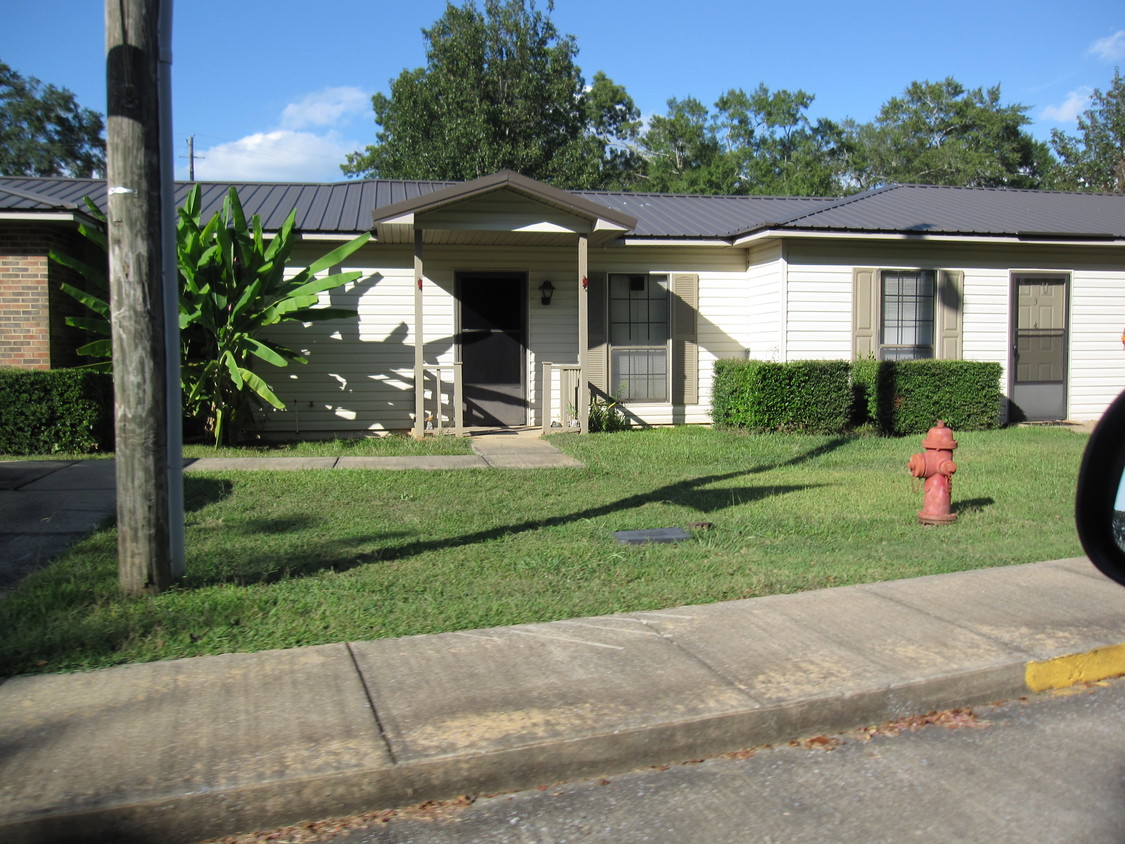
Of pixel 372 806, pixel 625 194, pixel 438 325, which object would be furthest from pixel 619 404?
pixel 372 806

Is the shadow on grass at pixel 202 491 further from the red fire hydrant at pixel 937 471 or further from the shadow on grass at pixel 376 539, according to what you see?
the red fire hydrant at pixel 937 471

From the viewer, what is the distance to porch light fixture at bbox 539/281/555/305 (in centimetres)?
1329

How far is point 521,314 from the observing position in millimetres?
13461

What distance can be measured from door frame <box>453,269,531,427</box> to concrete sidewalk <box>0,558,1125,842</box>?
8.39 metres

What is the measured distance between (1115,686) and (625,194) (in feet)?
44.9

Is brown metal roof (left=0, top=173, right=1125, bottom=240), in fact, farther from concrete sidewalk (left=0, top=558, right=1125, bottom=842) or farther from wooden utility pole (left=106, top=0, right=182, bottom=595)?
concrete sidewalk (left=0, top=558, right=1125, bottom=842)

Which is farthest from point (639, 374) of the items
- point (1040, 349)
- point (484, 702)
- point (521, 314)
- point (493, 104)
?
point (493, 104)

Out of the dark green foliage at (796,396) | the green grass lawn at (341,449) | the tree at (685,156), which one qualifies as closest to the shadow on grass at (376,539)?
the green grass lawn at (341,449)

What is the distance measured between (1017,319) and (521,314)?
752 cm

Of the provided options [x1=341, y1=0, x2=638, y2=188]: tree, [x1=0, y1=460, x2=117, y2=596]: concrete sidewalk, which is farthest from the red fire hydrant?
[x1=341, y1=0, x2=638, y2=188]: tree

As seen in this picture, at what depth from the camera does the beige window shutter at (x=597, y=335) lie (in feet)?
44.2

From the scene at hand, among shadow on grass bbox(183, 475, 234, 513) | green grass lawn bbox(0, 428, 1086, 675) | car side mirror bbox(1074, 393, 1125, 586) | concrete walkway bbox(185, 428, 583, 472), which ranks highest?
car side mirror bbox(1074, 393, 1125, 586)

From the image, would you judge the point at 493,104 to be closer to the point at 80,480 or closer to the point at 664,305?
the point at 664,305

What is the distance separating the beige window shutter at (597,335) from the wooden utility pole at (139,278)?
8.70 meters
